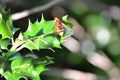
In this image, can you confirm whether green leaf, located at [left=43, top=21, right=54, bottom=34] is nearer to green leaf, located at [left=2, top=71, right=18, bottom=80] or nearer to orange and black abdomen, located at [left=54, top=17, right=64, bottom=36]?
orange and black abdomen, located at [left=54, top=17, right=64, bottom=36]

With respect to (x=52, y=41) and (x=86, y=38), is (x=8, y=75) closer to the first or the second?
(x=52, y=41)

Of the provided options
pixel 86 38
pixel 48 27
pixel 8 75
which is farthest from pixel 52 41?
pixel 86 38

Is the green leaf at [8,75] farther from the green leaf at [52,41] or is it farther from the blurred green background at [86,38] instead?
the blurred green background at [86,38]

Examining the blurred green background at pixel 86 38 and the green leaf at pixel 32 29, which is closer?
the green leaf at pixel 32 29

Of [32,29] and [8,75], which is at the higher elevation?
[32,29]

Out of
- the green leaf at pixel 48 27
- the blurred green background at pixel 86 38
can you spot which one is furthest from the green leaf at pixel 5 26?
the blurred green background at pixel 86 38

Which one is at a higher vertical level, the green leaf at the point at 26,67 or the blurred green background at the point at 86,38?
the blurred green background at the point at 86,38

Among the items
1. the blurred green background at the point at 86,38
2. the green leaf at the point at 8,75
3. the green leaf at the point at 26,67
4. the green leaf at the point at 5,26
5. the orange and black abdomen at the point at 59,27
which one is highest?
the blurred green background at the point at 86,38
